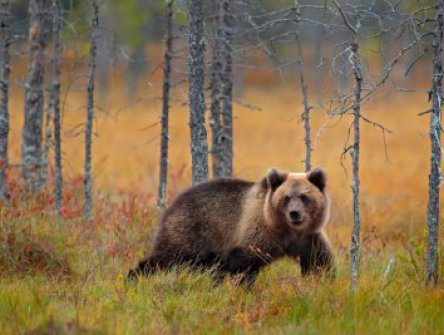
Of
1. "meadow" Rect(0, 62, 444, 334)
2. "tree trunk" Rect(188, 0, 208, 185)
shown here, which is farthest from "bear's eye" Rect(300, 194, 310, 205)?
"tree trunk" Rect(188, 0, 208, 185)

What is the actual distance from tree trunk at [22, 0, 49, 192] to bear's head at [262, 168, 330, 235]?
6123 mm

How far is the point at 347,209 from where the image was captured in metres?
15.8

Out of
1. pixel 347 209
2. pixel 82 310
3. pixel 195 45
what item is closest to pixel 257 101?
pixel 347 209

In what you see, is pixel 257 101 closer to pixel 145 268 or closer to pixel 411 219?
pixel 411 219

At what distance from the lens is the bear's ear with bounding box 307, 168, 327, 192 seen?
811cm

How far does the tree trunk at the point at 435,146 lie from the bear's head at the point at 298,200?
3.66ft

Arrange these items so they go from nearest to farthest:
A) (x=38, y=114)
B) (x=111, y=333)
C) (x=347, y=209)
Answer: (x=111, y=333)
(x=38, y=114)
(x=347, y=209)

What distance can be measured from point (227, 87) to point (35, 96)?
3.54m

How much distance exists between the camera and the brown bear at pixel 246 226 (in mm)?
8148

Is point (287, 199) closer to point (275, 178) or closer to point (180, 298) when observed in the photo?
point (275, 178)

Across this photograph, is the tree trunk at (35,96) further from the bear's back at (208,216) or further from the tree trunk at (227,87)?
the bear's back at (208,216)

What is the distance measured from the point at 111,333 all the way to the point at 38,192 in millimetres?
7483

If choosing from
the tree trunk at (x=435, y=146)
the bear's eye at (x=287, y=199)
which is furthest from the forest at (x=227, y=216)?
the bear's eye at (x=287, y=199)

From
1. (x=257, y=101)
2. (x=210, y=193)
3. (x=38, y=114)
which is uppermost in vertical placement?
(x=257, y=101)
